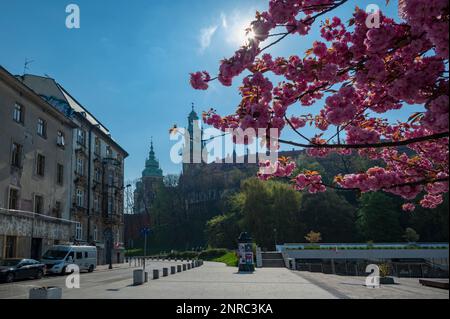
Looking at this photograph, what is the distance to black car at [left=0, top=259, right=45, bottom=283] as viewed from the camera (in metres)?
21.2

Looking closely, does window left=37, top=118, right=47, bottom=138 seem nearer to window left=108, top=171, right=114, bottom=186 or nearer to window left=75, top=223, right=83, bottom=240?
window left=75, top=223, right=83, bottom=240

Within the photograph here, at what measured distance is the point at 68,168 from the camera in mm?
37781

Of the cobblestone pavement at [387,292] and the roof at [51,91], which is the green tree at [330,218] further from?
the cobblestone pavement at [387,292]

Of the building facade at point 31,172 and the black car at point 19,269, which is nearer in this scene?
the black car at point 19,269

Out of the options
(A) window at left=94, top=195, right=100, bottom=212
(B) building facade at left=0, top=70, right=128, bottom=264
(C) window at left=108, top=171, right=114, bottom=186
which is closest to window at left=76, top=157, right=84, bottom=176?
(B) building facade at left=0, top=70, right=128, bottom=264

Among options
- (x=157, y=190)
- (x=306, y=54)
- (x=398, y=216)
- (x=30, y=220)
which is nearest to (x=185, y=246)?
(x=157, y=190)

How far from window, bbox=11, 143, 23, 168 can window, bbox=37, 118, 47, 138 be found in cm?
328

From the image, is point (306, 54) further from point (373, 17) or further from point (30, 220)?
point (30, 220)

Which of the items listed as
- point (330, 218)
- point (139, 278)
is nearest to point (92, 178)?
point (139, 278)

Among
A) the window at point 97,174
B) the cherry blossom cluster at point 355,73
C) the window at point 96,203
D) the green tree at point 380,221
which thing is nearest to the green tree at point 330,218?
the green tree at point 380,221

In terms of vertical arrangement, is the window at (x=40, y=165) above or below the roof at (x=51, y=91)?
below

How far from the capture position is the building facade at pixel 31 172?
27.2 meters

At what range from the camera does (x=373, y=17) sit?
5914 millimetres
